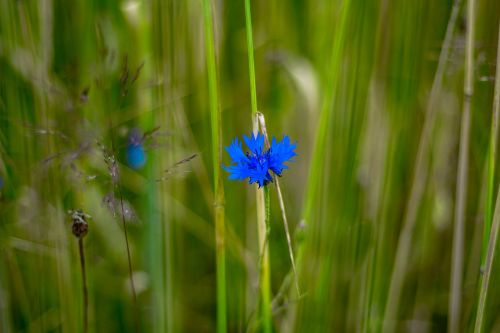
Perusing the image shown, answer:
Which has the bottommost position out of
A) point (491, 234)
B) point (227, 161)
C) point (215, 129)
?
point (491, 234)

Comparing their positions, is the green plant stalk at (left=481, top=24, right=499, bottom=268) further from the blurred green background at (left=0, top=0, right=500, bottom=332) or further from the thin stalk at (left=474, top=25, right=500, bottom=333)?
the blurred green background at (left=0, top=0, right=500, bottom=332)

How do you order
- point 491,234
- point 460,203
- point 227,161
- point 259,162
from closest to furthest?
point 259,162, point 491,234, point 460,203, point 227,161

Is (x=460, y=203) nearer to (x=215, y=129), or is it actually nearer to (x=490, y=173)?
(x=490, y=173)

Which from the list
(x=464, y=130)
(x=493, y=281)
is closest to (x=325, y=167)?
(x=464, y=130)

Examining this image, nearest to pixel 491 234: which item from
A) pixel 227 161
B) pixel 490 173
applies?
pixel 490 173

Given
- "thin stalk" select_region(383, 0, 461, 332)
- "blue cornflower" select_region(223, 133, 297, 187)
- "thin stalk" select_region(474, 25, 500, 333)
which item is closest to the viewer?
"blue cornflower" select_region(223, 133, 297, 187)

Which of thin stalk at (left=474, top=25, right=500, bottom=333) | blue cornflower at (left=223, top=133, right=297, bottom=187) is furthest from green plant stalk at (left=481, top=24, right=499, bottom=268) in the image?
blue cornflower at (left=223, top=133, right=297, bottom=187)

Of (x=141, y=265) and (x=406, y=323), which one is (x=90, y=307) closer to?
(x=141, y=265)

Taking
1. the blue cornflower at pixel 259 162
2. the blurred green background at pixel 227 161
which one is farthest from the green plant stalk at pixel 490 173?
the blue cornflower at pixel 259 162
